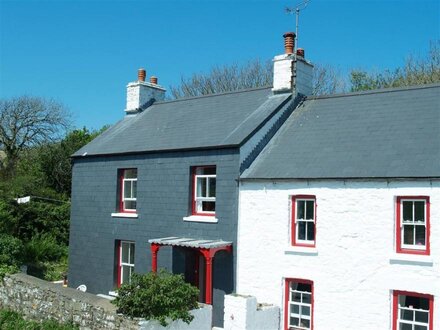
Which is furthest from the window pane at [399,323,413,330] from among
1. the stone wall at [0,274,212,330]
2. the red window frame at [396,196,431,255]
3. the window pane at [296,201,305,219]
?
the stone wall at [0,274,212,330]

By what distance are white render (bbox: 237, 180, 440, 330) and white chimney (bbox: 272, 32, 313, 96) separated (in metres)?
4.42

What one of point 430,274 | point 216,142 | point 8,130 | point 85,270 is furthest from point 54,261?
point 8,130

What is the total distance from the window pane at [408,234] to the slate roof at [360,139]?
1.32 meters

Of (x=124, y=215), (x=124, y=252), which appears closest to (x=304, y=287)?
(x=124, y=215)

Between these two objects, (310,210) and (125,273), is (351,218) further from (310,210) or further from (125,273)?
(125,273)

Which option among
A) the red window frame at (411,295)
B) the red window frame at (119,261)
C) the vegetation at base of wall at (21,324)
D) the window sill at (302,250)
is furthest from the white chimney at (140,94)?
the red window frame at (411,295)

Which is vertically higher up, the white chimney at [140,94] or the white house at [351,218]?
the white chimney at [140,94]

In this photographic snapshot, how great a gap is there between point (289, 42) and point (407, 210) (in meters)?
8.03

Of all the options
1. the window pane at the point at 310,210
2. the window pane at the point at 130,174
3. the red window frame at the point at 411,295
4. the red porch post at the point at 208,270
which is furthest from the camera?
the window pane at the point at 130,174

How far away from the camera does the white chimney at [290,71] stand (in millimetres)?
17906

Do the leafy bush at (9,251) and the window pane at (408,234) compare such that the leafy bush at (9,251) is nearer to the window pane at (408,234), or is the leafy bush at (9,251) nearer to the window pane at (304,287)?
the window pane at (304,287)

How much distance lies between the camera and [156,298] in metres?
11.9

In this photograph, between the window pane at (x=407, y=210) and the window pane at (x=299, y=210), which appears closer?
the window pane at (x=407, y=210)

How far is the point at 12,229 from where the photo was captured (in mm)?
23484
